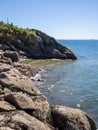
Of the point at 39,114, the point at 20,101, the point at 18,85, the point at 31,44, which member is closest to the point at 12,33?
the point at 31,44

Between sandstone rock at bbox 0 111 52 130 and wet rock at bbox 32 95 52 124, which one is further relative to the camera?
wet rock at bbox 32 95 52 124

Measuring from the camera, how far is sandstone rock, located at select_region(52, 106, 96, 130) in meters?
18.7

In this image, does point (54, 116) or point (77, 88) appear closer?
point (54, 116)

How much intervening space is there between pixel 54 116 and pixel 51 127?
1.08 m

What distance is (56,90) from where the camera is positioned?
41.6 metres

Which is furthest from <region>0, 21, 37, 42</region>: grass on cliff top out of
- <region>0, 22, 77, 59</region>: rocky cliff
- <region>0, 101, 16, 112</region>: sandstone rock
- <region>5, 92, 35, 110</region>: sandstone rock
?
<region>0, 101, 16, 112</region>: sandstone rock

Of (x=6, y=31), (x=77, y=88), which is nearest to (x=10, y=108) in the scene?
(x=77, y=88)

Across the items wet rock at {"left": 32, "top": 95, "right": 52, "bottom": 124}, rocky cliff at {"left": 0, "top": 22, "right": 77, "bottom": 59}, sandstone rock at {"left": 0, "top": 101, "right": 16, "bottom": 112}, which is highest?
sandstone rock at {"left": 0, "top": 101, "right": 16, "bottom": 112}

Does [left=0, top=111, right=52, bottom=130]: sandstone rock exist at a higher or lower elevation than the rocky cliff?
higher

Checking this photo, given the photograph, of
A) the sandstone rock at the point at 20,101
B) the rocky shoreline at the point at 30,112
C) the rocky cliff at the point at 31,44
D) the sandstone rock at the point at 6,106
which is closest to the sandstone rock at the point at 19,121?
the rocky shoreline at the point at 30,112

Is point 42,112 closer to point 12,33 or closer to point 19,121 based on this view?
point 19,121

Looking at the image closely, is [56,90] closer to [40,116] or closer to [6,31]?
[40,116]

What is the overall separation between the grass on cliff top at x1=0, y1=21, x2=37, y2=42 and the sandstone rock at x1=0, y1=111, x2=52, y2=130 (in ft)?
253

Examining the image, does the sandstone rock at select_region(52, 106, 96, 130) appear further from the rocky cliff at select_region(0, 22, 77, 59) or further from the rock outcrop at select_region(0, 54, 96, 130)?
the rocky cliff at select_region(0, 22, 77, 59)
